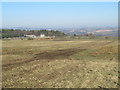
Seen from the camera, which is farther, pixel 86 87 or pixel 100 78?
pixel 100 78

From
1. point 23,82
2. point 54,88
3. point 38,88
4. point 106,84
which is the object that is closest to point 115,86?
point 106,84

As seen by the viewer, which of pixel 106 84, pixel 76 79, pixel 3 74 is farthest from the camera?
pixel 3 74

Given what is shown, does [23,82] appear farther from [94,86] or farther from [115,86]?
[115,86]

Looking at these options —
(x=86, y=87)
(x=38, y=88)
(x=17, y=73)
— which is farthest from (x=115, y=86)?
(x=17, y=73)

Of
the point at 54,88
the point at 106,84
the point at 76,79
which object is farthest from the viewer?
the point at 76,79

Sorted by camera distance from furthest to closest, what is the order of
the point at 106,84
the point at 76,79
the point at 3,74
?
1. the point at 3,74
2. the point at 76,79
3. the point at 106,84

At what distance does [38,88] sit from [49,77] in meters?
2.86

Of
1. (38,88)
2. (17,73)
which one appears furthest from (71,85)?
(17,73)

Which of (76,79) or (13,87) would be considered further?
(76,79)

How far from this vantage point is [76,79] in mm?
12969

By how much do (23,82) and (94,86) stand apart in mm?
4803

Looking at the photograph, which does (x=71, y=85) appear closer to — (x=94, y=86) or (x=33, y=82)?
(x=94, y=86)

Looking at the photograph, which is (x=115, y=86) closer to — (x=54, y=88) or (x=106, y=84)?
(x=106, y=84)

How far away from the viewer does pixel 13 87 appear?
11.2 m
